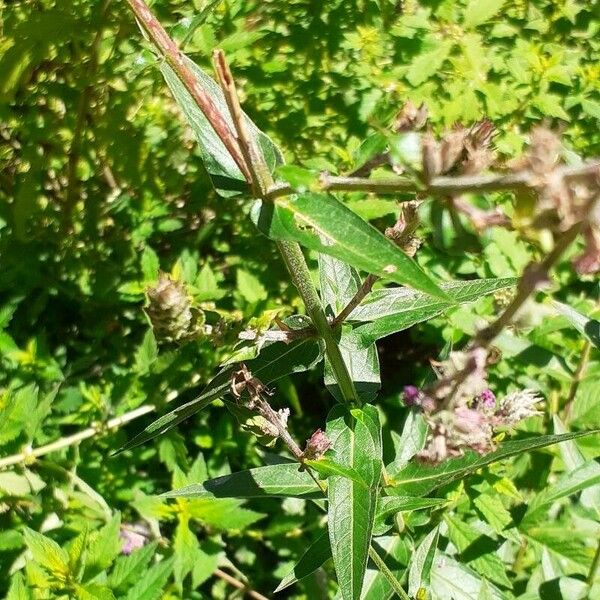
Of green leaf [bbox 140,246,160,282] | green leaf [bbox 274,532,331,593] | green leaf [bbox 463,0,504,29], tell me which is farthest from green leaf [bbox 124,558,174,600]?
green leaf [bbox 463,0,504,29]

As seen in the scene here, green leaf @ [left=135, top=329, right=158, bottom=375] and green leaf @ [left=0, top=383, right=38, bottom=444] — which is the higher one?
green leaf @ [left=0, top=383, right=38, bottom=444]

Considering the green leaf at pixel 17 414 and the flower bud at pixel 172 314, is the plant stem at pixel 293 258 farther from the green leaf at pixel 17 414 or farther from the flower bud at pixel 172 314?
the green leaf at pixel 17 414

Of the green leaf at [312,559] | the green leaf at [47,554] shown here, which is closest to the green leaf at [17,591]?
the green leaf at [47,554]

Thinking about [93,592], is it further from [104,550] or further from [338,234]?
[338,234]

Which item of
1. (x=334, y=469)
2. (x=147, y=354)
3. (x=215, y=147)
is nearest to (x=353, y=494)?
(x=334, y=469)

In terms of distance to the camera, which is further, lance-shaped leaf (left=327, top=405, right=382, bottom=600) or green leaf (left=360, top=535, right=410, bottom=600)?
green leaf (left=360, top=535, right=410, bottom=600)

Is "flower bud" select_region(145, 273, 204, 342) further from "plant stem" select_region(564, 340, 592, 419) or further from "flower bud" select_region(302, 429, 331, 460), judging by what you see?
"plant stem" select_region(564, 340, 592, 419)

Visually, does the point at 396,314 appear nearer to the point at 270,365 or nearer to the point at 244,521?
the point at 270,365
